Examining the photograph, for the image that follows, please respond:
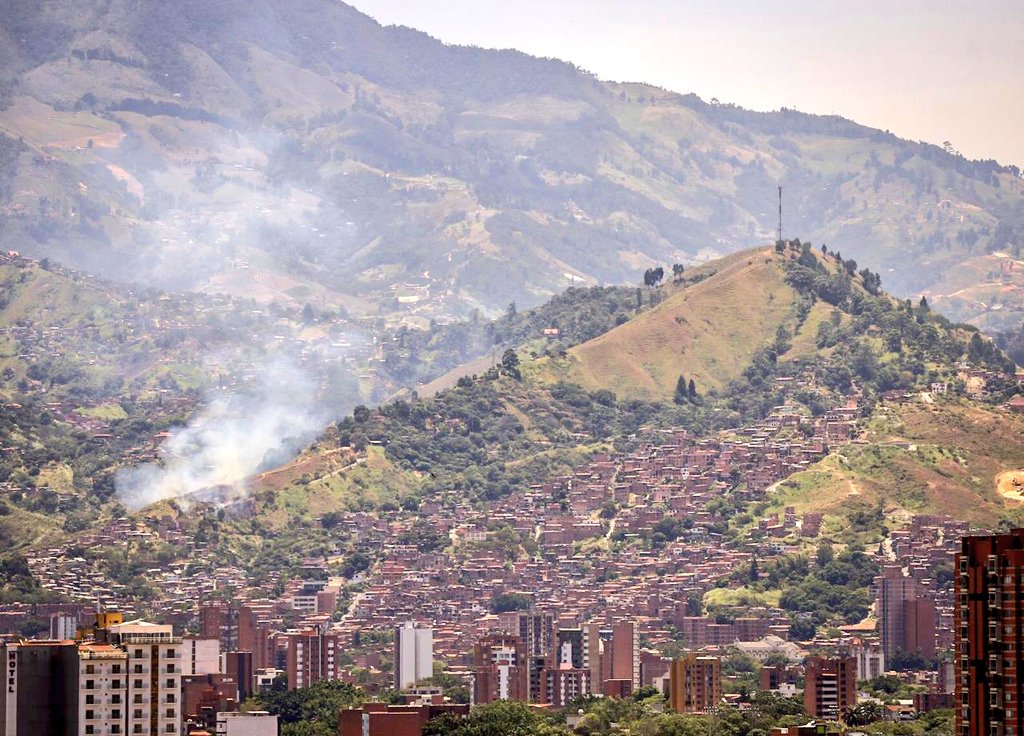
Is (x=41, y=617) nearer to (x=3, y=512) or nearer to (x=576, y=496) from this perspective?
(x=3, y=512)

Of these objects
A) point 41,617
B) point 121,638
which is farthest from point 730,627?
point 121,638

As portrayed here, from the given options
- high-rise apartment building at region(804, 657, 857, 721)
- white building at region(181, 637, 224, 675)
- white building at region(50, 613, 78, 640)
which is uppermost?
white building at region(50, 613, 78, 640)

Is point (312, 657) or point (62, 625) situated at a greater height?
point (62, 625)

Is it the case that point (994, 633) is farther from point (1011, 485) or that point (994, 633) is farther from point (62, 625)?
point (1011, 485)

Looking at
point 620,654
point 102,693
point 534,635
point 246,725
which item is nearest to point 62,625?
point 534,635

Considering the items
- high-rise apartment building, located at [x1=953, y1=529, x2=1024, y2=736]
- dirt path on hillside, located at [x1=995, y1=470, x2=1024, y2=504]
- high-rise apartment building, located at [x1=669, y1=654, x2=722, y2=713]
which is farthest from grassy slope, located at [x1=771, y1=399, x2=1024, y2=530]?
high-rise apartment building, located at [x1=953, y1=529, x2=1024, y2=736]

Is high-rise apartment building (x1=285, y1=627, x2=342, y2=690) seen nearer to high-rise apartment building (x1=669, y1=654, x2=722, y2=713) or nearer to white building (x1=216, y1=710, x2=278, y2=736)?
A: high-rise apartment building (x1=669, y1=654, x2=722, y2=713)

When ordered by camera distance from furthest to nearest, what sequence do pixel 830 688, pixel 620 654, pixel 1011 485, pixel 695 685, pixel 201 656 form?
pixel 1011 485, pixel 620 654, pixel 201 656, pixel 695 685, pixel 830 688
